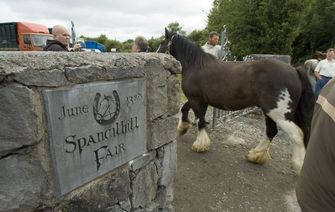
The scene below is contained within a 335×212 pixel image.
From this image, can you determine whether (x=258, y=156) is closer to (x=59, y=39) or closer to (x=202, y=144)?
(x=202, y=144)

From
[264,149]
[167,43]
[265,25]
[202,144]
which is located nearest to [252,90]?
[264,149]

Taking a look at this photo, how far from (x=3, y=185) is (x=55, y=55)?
2.54 feet

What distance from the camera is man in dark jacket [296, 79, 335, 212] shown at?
1194 mm

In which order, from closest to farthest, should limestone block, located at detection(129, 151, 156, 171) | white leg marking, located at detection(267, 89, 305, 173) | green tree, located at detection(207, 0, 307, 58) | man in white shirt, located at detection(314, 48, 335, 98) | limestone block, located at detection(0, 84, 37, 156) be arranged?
1. limestone block, located at detection(0, 84, 37, 156)
2. limestone block, located at detection(129, 151, 156, 171)
3. white leg marking, located at detection(267, 89, 305, 173)
4. man in white shirt, located at detection(314, 48, 335, 98)
5. green tree, located at detection(207, 0, 307, 58)

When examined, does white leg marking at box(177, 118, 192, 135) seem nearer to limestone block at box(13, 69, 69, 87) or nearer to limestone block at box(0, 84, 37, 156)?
limestone block at box(13, 69, 69, 87)

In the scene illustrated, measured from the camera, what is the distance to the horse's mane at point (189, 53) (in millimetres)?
4836

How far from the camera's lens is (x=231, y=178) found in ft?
13.8

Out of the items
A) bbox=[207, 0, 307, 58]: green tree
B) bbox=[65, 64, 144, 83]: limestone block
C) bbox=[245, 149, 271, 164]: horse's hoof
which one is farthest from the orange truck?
bbox=[65, 64, 144, 83]: limestone block

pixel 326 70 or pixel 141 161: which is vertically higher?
pixel 326 70

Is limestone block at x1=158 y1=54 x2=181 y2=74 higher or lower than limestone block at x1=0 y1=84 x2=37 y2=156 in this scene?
higher

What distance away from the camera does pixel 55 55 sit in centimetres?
176

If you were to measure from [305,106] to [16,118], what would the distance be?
12.1ft

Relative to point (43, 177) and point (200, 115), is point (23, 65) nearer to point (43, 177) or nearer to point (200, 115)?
point (43, 177)

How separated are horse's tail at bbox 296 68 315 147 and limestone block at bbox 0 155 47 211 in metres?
3.52
